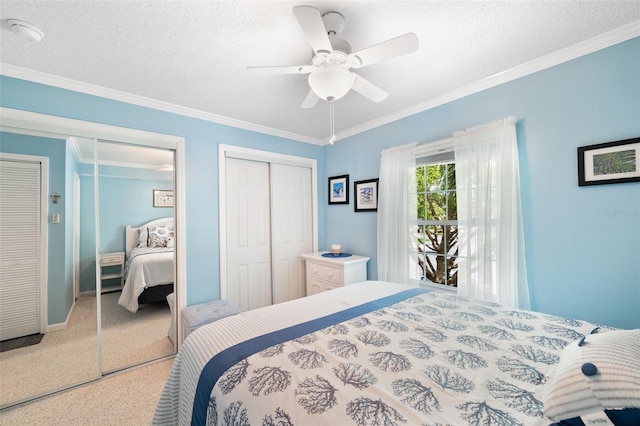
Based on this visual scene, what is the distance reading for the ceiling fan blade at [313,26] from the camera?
106 centimetres

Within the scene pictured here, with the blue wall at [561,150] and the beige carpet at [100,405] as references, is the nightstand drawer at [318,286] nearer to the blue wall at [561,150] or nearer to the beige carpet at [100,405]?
the blue wall at [561,150]

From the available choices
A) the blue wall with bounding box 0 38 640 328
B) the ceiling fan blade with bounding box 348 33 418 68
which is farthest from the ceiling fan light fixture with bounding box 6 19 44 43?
the ceiling fan blade with bounding box 348 33 418 68

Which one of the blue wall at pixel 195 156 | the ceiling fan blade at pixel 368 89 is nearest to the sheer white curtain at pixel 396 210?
the ceiling fan blade at pixel 368 89

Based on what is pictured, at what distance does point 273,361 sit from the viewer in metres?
1.00

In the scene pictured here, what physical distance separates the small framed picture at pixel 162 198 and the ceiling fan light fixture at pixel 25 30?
4.21ft

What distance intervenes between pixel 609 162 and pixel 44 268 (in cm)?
425

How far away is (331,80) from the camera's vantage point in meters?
1.39

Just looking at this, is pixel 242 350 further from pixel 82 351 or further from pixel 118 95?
pixel 118 95

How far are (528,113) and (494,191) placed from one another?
2.04 feet

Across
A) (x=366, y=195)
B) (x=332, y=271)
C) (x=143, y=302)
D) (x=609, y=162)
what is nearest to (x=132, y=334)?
(x=143, y=302)

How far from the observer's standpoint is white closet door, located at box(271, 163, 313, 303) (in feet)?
11.0

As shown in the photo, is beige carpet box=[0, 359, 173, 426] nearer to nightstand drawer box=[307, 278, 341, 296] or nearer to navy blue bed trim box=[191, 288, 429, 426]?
navy blue bed trim box=[191, 288, 429, 426]

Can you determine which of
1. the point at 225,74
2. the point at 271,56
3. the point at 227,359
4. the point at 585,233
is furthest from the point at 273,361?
the point at 585,233

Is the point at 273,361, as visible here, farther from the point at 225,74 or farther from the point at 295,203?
the point at 295,203
